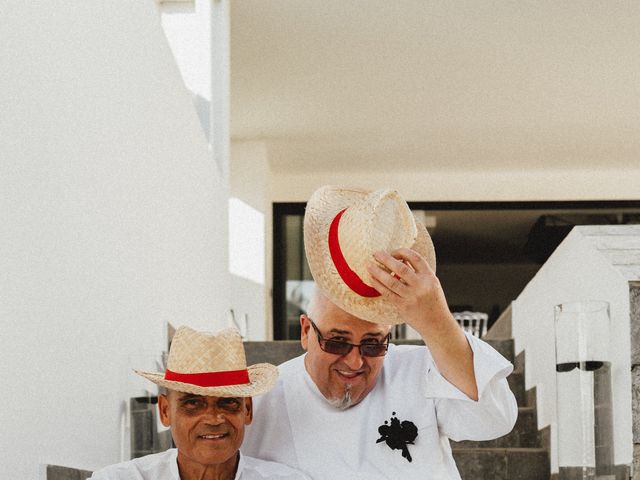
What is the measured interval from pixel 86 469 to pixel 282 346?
2.48 meters

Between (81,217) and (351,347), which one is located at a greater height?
(81,217)

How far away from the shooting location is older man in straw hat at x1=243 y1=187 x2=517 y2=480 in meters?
2.29

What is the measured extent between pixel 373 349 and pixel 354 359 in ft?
0.16

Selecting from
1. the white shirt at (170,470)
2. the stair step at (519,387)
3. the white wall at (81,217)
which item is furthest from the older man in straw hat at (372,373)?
the stair step at (519,387)

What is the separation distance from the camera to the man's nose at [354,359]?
8.45 ft

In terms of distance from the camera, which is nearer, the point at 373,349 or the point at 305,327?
the point at 373,349

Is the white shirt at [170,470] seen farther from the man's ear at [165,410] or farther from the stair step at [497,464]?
the stair step at [497,464]

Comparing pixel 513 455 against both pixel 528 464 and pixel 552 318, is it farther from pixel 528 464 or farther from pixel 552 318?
pixel 552 318

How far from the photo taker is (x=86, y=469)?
3.21 meters

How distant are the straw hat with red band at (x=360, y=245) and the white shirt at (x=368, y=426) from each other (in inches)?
8.8

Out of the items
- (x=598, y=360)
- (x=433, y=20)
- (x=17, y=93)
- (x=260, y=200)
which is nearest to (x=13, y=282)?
(x=17, y=93)

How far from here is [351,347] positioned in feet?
8.44

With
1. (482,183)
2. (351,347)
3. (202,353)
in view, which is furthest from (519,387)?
(482,183)

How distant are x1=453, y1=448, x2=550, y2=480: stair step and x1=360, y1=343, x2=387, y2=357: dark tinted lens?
214cm
